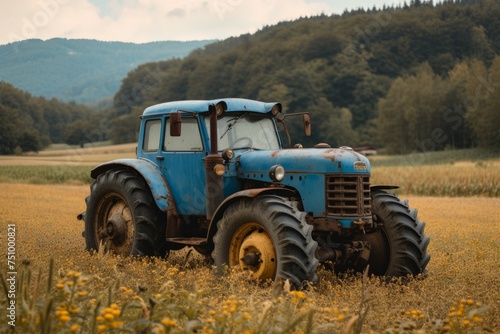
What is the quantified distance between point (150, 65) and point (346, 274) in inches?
4221

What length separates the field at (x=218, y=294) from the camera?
3822 mm

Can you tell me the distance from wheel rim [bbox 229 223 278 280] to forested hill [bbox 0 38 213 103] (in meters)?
9.26

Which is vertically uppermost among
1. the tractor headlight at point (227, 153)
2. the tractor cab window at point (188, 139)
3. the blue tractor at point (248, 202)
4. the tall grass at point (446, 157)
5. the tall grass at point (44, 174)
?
the tractor cab window at point (188, 139)

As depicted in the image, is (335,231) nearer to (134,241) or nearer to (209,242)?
(209,242)

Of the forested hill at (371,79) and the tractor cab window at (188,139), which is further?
the forested hill at (371,79)

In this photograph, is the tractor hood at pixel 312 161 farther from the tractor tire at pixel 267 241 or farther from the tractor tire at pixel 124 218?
the tractor tire at pixel 124 218

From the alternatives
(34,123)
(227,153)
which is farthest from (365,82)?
(227,153)

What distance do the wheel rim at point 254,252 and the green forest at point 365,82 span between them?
4633 cm

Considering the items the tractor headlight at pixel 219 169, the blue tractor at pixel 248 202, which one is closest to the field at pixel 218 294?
the blue tractor at pixel 248 202

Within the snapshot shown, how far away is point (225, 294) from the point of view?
A: 6.49m

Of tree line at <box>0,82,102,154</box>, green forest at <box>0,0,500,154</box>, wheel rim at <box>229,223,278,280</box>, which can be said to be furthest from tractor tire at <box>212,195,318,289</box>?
green forest at <box>0,0,500,154</box>

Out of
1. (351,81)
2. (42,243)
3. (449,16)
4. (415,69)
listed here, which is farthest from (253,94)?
(42,243)

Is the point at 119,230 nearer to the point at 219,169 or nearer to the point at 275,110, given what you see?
the point at 219,169

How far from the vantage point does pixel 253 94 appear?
82.2 m
